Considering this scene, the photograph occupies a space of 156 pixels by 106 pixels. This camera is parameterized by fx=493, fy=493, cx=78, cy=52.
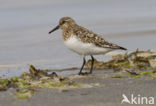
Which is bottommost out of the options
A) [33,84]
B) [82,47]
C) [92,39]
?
[33,84]

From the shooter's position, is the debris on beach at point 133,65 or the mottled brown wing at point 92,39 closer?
the debris on beach at point 133,65

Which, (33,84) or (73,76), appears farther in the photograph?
(73,76)

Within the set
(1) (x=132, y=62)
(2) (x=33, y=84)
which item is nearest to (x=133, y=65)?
(1) (x=132, y=62)

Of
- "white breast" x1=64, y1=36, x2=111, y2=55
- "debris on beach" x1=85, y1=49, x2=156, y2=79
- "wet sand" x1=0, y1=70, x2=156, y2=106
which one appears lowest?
"wet sand" x1=0, y1=70, x2=156, y2=106

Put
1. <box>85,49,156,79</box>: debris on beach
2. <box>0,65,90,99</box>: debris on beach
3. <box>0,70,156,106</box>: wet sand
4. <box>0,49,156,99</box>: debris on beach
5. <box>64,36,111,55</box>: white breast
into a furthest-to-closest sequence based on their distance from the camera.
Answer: <box>64,36,111,55</box>: white breast < <box>85,49,156,79</box>: debris on beach < <box>0,49,156,99</box>: debris on beach < <box>0,65,90,99</box>: debris on beach < <box>0,70,156,106</box>: wet sand

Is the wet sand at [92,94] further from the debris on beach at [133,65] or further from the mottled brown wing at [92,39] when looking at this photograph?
the mottled brown wing at [92,39]

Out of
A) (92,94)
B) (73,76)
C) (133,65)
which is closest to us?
(92,94)

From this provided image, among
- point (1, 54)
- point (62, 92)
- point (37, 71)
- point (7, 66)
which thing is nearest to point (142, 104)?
point (62, 92)

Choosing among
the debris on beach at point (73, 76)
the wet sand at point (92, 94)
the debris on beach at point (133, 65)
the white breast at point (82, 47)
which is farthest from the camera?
the white breast at point (82, 47)

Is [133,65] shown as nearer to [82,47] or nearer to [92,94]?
[82,47]

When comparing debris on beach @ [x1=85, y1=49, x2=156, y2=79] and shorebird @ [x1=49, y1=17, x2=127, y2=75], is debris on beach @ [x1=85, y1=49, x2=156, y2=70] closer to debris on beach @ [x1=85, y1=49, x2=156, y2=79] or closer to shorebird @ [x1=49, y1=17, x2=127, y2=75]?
debris on beach @ [x1=85, y1=49, x2=156, y2=79]

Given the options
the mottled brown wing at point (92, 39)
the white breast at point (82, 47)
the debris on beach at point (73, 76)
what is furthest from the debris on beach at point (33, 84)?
the mottled brown wing at point (92, 39)

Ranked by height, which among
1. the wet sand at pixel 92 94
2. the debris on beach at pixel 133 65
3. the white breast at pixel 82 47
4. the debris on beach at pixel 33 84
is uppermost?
the white breast at pixel 82 47

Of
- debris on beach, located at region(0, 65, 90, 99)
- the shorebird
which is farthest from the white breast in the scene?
debris on beach, located at region(0, 65, 90, 99)
